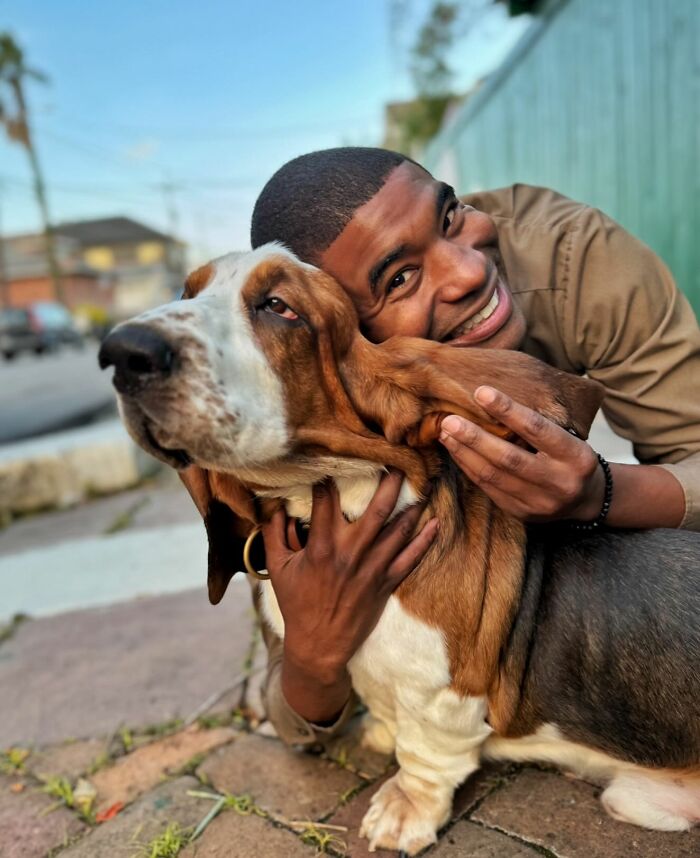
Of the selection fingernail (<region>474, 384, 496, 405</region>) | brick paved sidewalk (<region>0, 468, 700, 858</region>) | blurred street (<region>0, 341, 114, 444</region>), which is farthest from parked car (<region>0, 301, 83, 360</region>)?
fingernail (<region>474, 384, 496, 405</region>)

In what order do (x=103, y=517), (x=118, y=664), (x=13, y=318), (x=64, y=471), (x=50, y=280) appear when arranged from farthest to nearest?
(x=50, y=280) → (x=13, y=318) → (x=64, y=471) → (x=103, y=517) → (x=118, y=664)

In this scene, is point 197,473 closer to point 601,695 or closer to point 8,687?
point 601,695

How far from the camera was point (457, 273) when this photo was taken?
2.11 m

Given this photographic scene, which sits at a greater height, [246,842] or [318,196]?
[318,196]

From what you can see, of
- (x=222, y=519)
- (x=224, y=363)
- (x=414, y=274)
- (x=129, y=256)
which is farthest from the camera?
(x=129, y=256)

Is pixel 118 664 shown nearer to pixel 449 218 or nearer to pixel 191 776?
pixel 191 776

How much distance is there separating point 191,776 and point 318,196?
1921 millimetres

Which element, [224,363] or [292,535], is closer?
[224,363]

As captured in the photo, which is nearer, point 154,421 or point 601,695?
point 154,421

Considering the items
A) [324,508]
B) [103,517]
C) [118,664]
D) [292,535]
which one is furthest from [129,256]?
[324,508]

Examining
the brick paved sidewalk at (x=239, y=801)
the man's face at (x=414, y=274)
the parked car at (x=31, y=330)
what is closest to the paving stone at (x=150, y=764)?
the brick paved sidewalk at (x=239, y=801)

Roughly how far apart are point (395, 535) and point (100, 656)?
199cm

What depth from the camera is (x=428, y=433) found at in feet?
6.31

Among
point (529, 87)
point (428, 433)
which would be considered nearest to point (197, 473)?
point (428, 433)
